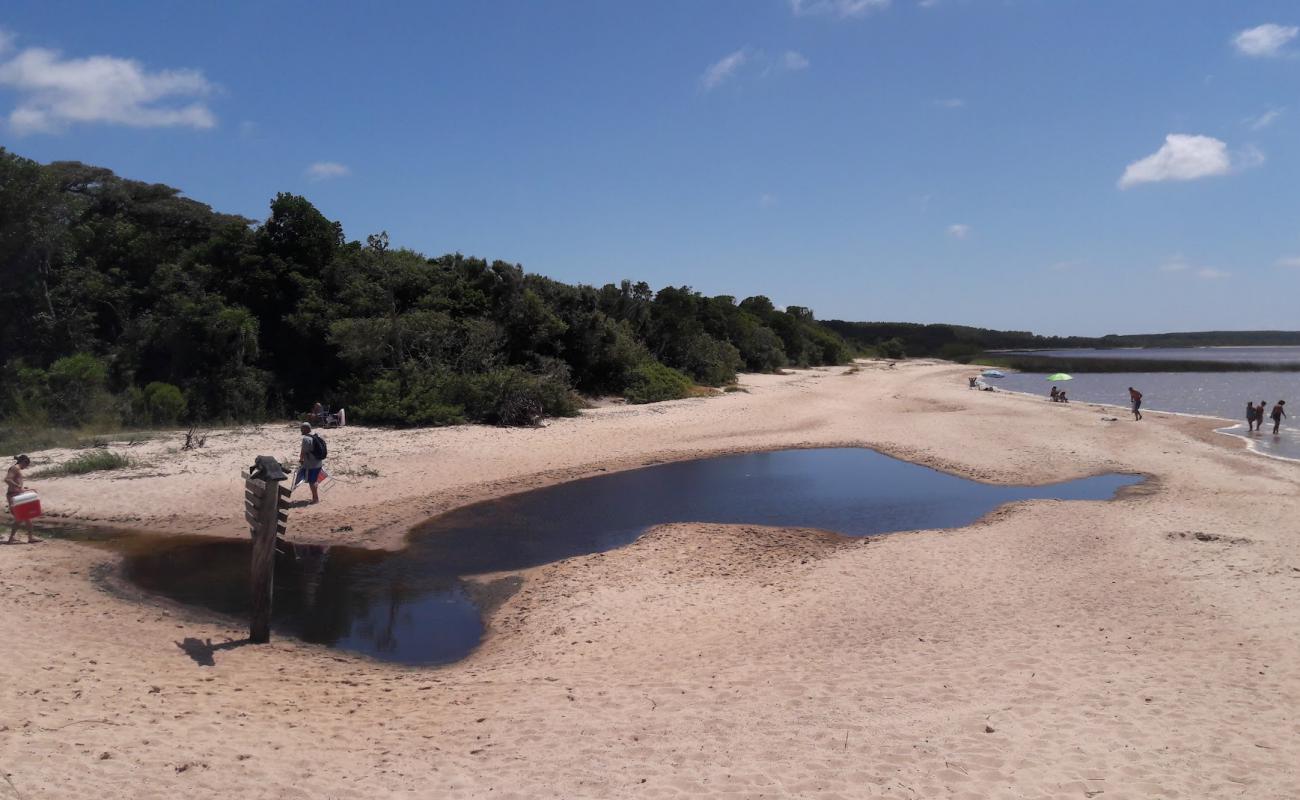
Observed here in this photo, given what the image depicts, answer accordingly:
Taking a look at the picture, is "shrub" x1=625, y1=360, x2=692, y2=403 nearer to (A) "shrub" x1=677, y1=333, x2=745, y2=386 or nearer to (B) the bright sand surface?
(A) "shrub" x1=677, y1=333, x2=745, y2=386

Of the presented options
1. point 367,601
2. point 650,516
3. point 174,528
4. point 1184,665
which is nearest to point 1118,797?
point 1184,665

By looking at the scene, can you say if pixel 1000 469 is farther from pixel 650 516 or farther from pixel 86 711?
pixel 86 711

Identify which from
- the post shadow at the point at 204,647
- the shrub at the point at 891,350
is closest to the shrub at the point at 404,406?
the post shadow at the point at 204,647

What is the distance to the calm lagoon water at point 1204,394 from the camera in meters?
28.4

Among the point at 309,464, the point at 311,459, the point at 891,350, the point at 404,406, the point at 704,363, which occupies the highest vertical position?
the point at 891,350

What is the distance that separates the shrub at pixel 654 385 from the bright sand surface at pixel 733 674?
19714 millimetres

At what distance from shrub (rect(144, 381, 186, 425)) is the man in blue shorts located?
1148 centimetres

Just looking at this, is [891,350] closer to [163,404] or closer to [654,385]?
[654,385]

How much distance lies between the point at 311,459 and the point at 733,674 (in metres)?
10.7

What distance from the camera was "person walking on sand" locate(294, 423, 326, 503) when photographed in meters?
14.7

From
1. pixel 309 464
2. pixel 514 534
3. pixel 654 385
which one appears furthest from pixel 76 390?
pixel 654 385

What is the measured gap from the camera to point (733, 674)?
284 inches

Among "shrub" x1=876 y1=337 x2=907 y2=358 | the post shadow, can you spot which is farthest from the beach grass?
"shrub" x1=876 y1=337 x2=907 y2=358

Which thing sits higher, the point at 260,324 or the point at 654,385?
the point at 260,324
